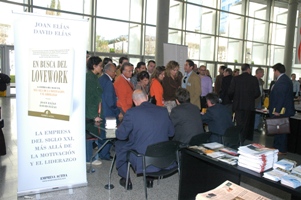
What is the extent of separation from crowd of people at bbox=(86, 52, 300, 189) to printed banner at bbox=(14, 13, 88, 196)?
58 centimetres

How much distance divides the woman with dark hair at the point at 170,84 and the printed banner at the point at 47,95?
2.32m

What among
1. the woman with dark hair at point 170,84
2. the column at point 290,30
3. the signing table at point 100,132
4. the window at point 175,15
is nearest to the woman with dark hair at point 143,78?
the woman with dark hair at point 170,84

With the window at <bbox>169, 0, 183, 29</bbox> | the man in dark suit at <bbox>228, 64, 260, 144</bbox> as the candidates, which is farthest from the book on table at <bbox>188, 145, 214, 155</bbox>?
the window at <bbox>169, 0, 183, 29</bbox>

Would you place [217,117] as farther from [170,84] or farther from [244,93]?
[244,93]

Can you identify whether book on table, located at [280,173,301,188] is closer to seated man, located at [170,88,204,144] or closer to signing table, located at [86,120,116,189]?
seated man, located at [170,88,204,144]

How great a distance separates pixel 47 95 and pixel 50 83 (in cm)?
13

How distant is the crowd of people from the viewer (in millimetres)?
2701

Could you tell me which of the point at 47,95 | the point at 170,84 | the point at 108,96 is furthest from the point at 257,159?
the point at 170,84

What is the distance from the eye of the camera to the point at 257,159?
1.99 metres

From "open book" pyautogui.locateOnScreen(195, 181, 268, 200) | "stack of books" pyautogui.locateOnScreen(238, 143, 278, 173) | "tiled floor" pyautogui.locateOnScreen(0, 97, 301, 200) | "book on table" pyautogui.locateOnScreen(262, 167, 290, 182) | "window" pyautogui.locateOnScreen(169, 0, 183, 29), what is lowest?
"tiled floor" pyautogui.locateOnScreen(0, 97, 301, 200)

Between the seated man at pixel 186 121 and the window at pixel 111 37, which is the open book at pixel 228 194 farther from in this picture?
the window at pixel 111 37

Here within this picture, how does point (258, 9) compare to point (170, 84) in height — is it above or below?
above

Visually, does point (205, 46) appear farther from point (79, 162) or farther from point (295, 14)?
point (79, 162)

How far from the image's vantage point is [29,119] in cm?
268
